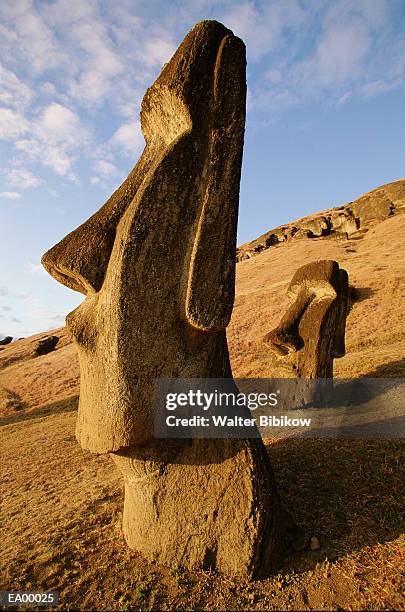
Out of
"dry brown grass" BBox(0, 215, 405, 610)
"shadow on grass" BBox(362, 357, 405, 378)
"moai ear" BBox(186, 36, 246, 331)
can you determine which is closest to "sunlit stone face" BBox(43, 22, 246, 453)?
"moai ear" BBox(186, 36, 246, 331)

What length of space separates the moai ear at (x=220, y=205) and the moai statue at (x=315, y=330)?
21.0 feet

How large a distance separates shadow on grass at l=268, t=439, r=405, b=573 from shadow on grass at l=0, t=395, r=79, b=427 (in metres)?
11.5

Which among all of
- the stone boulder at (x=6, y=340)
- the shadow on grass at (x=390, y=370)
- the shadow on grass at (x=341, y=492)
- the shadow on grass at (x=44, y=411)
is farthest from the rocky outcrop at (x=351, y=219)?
the shadow on grass at (x=341, y=492)

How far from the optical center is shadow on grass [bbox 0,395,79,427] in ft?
51.2

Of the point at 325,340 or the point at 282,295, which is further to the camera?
the point at 282,295

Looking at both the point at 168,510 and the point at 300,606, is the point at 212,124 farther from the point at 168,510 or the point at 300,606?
the point at 300,606

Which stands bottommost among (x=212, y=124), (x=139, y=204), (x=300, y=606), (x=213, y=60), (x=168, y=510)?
(x=300, y=606)

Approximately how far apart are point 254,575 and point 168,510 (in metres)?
0.94

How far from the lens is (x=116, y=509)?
16.5 ft

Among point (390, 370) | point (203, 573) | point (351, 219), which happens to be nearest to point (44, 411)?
point (390, 370)

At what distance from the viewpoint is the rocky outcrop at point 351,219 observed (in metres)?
64.3

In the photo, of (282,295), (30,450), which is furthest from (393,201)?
(30,450)

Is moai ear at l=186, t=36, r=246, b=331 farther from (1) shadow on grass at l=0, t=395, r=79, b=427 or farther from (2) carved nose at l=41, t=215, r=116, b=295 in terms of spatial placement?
(1) shadow on grass at l=0, t=395, r=79, b=427

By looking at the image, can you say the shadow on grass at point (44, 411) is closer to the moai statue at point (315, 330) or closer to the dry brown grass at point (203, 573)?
the dry brown grass at point (203, 573)
